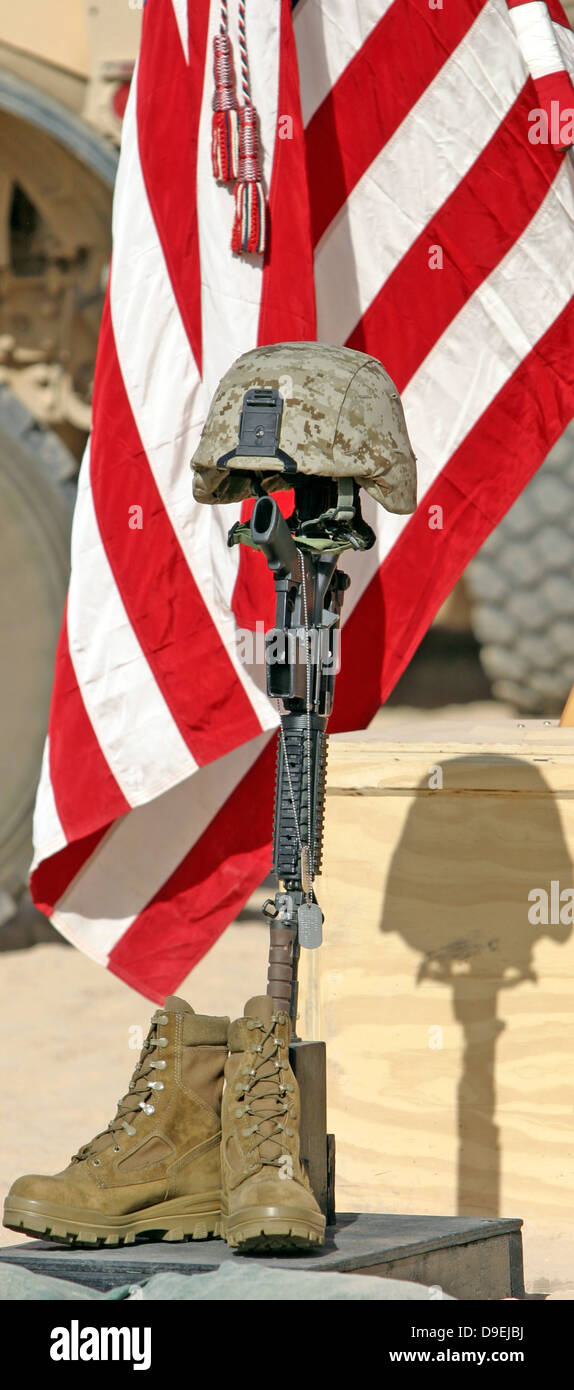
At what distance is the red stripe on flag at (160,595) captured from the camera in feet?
8.32

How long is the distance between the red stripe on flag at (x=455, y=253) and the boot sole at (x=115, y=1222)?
1288mm

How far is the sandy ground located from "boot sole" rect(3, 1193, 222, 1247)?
1.95 ft

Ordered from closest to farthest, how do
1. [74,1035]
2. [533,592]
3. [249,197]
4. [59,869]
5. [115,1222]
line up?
[115,1222], [249,197], [59,869], [74,1035], [533,592]

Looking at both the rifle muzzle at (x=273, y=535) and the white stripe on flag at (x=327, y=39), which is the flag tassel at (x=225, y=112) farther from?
the rifle muzzle at (x=273, y=535)

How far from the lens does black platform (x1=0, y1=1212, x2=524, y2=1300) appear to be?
172 cm

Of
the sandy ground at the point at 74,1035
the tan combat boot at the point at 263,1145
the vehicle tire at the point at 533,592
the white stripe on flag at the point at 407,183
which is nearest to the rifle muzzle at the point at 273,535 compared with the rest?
the tan combat boot at the point at 263,1145

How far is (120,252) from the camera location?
2598 millimetres

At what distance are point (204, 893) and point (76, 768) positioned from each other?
325 mm

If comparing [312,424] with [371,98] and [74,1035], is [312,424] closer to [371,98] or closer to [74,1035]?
[371,98]

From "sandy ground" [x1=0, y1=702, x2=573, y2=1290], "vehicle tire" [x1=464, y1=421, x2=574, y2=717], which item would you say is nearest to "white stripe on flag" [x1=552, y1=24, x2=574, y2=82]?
"sandy ground" [x1=0, y1=702, x2=573, y2=1290]

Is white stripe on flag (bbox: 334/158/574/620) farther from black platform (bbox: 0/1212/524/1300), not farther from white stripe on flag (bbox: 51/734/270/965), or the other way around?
black platform (bbox: 0/1212/524/1300)

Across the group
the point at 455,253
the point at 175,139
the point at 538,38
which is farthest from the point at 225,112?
the point at 538,38

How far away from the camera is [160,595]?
256 cm

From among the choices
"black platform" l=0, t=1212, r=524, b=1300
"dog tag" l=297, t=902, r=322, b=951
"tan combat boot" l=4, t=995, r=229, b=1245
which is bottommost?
"black platform" l=0, t=1212, r=524, b=1300
